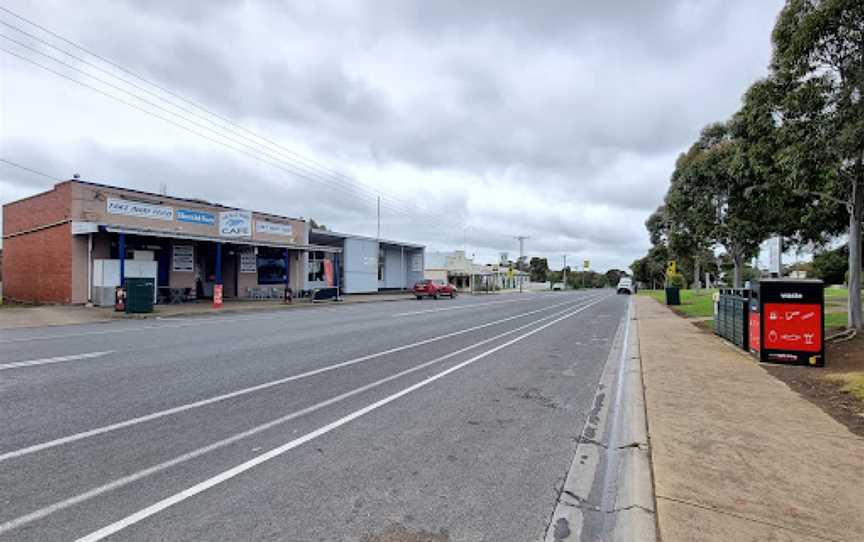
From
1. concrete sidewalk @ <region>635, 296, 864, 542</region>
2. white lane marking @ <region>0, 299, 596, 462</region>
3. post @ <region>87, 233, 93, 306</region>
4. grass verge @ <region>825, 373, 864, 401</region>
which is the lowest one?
white lane marking @ <region>0, 299, 596, 462</region>

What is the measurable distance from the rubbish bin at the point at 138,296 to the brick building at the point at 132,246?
278 cm

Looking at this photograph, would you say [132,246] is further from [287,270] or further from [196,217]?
[287,270]

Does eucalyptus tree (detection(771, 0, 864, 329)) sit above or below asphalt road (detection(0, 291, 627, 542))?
above

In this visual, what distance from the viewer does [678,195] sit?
20.8 metres

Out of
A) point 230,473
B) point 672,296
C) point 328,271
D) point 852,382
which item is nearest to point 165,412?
point 230,473

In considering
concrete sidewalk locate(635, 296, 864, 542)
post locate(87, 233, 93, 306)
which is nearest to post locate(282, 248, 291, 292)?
post locate(87, 233, 93, 306)

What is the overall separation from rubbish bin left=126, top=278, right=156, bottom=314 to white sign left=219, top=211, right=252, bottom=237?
9.16 metres

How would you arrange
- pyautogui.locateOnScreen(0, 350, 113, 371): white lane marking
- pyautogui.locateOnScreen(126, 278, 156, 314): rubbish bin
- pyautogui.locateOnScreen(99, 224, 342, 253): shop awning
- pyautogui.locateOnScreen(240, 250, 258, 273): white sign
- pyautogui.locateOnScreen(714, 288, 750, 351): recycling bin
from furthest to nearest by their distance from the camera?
pyautogui.locateOnScreen(240, 250, 258, 273): white sign
pyautogui.locateOnScreen(99, 224, 342, 253): shop awning
pyautogui.locateOnScreen(126, 278, 156, 314): rubbish bin
pyautogui.locateOnScreen(714, 288, 750, 351): recycling bin
pyautogui.locateOnScreen(0, 350, 113, 371): white lane marking

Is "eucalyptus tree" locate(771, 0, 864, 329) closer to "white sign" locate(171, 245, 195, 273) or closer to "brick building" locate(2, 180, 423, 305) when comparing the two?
"brick building" locate(2, 180, 423, 305)

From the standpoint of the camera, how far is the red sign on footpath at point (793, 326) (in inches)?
347

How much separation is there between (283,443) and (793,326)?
378 inches

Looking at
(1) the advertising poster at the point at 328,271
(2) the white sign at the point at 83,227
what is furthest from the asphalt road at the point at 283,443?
(1) the advertising poster at the point at 328,271

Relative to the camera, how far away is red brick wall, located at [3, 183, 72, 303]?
2258 cm

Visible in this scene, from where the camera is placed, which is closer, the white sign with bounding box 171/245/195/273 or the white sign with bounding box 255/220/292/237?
the white sign with bounding box 171/245/195/273
